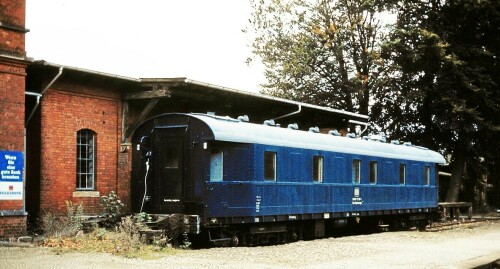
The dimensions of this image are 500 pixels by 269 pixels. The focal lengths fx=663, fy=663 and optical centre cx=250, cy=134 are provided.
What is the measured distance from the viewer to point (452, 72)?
30.6m

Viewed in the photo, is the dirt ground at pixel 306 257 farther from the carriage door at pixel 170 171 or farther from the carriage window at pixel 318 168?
the carriage window at pixel 318 168

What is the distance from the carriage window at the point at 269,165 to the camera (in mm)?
16578

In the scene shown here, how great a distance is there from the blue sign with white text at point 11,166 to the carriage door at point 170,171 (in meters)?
3.15

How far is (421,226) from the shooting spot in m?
25.9

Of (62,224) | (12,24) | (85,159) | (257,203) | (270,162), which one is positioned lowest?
(62,224)

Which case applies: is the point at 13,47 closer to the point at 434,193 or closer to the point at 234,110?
the point at 234,110

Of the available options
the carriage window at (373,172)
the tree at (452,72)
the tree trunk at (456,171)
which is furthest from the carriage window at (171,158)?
the tree trunk at (456,171)

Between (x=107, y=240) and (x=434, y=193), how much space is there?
16.4 meters

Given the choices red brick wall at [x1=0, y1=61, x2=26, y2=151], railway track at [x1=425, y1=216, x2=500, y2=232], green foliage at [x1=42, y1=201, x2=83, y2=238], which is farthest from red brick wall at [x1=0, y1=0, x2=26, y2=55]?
railway track at [x1=425, y1=216, x2=500, y2=232]

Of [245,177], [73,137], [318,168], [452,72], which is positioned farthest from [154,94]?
[452,72]

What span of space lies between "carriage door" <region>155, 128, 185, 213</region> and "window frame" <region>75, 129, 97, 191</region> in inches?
127

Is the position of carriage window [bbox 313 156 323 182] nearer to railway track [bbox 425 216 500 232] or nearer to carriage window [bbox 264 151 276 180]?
carriage window [bbox 264 151 276 180]

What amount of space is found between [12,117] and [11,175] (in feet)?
4.34

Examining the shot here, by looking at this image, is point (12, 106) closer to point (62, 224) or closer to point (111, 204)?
point (62, 224)
